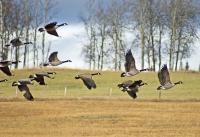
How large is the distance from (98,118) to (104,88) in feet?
79.3

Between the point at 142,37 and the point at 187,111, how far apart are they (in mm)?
39384

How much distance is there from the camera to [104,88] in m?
61.8

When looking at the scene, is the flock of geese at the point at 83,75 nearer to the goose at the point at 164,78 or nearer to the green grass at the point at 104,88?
the goose at the point at 164,78

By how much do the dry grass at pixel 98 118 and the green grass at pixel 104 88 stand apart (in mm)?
5353

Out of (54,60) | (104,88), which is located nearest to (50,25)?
(54,60)

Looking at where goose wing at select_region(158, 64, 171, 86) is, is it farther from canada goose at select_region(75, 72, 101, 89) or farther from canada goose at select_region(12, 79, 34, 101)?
canada goose at select_region(12, 79, 34, 101)

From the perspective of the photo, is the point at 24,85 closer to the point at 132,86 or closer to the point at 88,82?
the point at 88,82

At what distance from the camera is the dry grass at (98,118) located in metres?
30.6

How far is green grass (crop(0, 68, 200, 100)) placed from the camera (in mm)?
53062

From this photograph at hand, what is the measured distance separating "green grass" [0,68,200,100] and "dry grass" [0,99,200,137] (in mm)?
5353

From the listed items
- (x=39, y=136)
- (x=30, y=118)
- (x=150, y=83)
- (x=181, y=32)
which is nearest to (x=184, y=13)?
(x=181, y=32)

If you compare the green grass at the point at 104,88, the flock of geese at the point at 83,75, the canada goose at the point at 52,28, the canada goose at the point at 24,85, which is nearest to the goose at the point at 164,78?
the flock of geese at the point at 83,75

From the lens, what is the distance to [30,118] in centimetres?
3828

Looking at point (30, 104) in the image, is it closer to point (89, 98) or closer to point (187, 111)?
point (89, 98)
